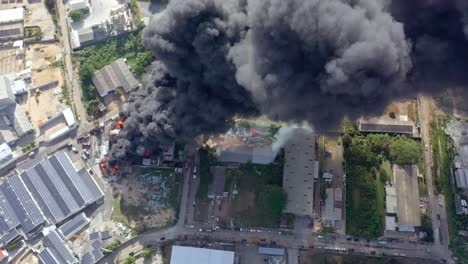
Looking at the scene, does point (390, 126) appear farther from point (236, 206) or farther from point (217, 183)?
point (217, 183)

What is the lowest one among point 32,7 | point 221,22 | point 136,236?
point 136,236

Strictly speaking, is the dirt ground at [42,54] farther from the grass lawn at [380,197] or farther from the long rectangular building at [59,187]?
the grass lawn at [380,197]

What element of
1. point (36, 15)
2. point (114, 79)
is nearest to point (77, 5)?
point (36, 15)

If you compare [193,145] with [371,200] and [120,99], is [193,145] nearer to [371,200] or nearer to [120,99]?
[120,99]

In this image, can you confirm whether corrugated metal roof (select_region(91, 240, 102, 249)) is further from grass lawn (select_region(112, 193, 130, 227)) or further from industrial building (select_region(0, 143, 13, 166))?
industrial building (select_region(0, 143, 13, 166))

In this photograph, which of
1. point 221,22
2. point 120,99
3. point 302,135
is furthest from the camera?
point 120,99

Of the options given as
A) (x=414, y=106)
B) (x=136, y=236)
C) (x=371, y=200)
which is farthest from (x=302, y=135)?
(x=136, y=236)
